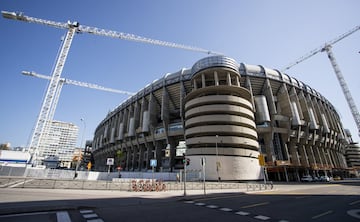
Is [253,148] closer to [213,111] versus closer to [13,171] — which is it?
[213,111]

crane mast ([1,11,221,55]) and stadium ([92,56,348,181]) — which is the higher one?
crane mast ([1,11,221,55])

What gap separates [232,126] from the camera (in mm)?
39969

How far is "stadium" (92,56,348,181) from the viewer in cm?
3947

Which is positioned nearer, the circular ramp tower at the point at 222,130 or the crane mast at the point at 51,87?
the circular ramp tower at the point at 222,130

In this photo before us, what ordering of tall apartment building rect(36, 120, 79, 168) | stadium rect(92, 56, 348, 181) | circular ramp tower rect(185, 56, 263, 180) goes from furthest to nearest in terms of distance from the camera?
tall apartment building rect(36, 120, 79, 168)
stadium rect(92, 56, 348, 181)
circular ramp tower rect(185, 56, 263, 180)

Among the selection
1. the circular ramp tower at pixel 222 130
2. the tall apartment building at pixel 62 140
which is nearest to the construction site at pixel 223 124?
the circular ramp tower at pixel 222 130

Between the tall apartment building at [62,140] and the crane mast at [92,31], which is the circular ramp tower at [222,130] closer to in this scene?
the crane mast at [92,31]

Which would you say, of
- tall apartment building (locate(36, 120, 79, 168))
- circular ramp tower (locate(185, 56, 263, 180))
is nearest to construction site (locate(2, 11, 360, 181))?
circular ramp tower (locate(185, 56, 263, 180))

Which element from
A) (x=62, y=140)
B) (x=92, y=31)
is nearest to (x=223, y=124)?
(x=92, y=31)

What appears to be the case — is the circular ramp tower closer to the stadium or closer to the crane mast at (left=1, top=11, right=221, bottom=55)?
the stadium

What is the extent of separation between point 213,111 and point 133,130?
37.5 m

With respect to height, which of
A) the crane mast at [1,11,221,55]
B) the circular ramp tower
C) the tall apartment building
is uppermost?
the crane mast at [1,11,221,55]

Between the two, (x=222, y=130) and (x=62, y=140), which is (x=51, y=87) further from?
(x=62, y=140)

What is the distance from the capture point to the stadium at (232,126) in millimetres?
39469
